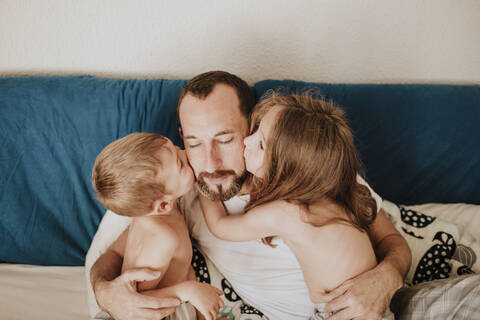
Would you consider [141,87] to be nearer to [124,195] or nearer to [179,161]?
[179,161]

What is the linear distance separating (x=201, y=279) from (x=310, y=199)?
62 cm

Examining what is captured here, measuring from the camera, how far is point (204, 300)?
1084mm

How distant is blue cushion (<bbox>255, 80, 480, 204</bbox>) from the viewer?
159cm

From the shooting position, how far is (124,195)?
41.4 inches

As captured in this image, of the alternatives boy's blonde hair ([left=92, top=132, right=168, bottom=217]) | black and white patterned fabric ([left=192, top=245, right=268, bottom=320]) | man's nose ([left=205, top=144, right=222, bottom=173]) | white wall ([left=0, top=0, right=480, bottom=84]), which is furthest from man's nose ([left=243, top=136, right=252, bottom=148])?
white wall ([left=0, top=0, right=480, bottom=84])

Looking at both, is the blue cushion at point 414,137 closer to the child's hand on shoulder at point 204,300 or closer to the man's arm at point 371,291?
the man's arm at point 371,291

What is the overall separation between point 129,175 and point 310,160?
66 centimetres

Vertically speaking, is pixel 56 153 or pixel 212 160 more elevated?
pixel 212 160

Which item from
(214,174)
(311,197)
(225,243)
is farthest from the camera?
(225,243)

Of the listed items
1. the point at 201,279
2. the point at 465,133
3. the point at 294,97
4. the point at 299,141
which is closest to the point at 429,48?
the point at 465,133

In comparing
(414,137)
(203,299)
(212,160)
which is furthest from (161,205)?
(414,137)

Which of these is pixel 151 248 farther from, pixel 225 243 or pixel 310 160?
pixel 310 160

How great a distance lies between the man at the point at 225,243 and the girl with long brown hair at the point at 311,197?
86mm

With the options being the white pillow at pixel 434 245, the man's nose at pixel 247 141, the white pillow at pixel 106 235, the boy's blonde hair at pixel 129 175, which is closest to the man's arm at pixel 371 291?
the white pillow at pixel 434 245
